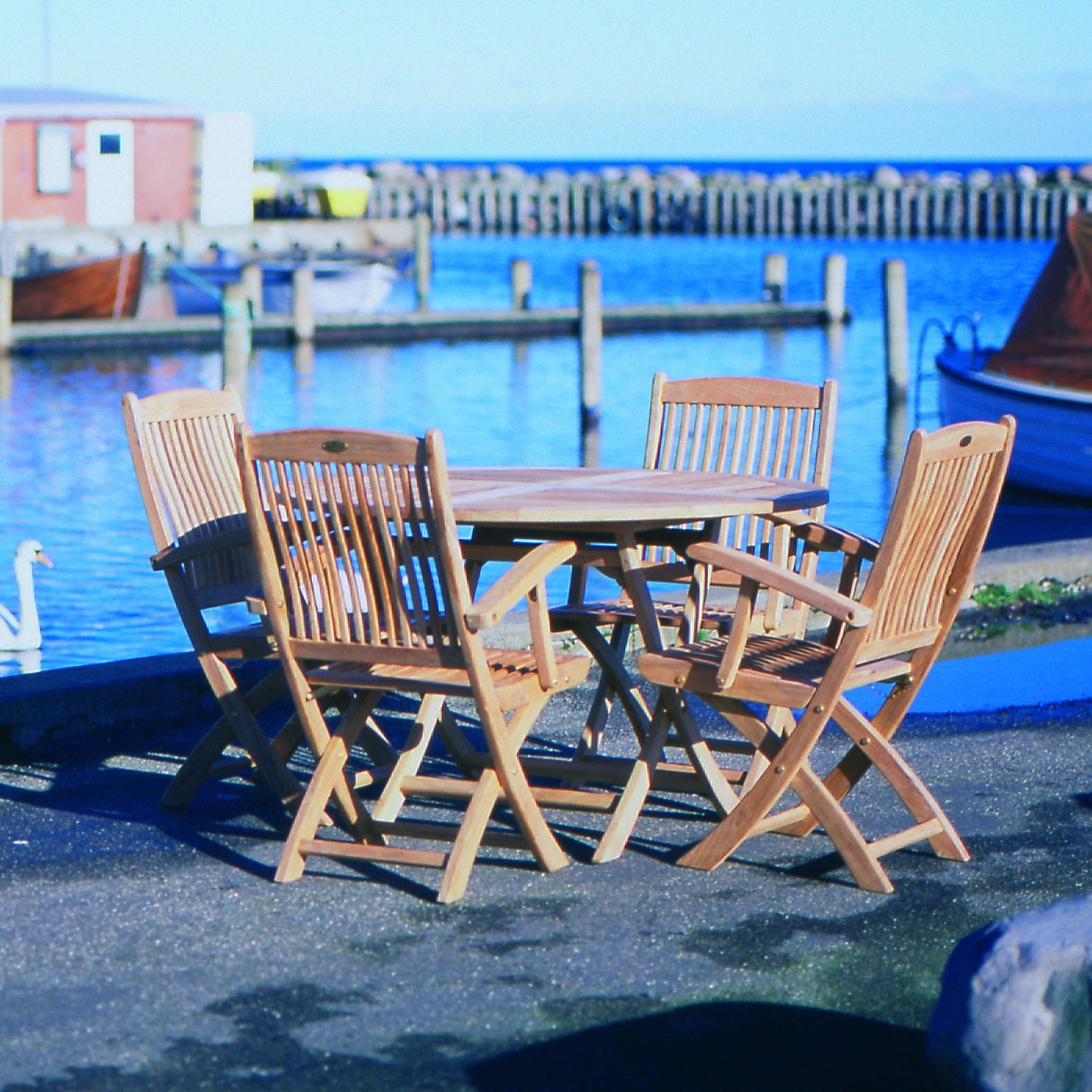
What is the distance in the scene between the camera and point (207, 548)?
15.4 feet

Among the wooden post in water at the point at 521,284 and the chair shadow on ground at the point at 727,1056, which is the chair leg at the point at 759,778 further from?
the wooden post in water at the point at 521,284

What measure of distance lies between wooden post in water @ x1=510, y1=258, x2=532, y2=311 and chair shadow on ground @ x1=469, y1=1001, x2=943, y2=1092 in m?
25.5

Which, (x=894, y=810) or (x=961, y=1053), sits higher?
(x=961, y=1053)

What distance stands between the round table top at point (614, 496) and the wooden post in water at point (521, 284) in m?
23.7

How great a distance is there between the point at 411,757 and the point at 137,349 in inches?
877

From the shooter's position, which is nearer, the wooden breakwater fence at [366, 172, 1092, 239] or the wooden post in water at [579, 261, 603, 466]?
the wooden post in water at [579, 261, 603, 466]

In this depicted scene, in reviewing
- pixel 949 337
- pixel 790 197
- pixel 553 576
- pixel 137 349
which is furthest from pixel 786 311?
pixel 790 197

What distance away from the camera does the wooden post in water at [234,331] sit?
58.5ft

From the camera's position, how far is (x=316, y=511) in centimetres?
409

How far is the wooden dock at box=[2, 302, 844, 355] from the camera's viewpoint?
2512 centimetres

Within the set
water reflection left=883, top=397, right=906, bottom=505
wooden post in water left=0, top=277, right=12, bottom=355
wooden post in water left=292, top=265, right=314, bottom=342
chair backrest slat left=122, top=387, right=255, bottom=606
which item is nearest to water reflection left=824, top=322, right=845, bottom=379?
water reflection left=883, top=397, right=906, bottom=505

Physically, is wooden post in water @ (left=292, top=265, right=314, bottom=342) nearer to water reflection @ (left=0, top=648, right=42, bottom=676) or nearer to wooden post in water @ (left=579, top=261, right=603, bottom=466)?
wooden post in water @ (left=579, top=261, right=603, bottom=466)

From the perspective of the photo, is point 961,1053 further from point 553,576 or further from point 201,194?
point 201,194

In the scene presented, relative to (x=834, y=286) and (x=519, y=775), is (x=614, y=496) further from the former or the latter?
(x=834, y=286)
